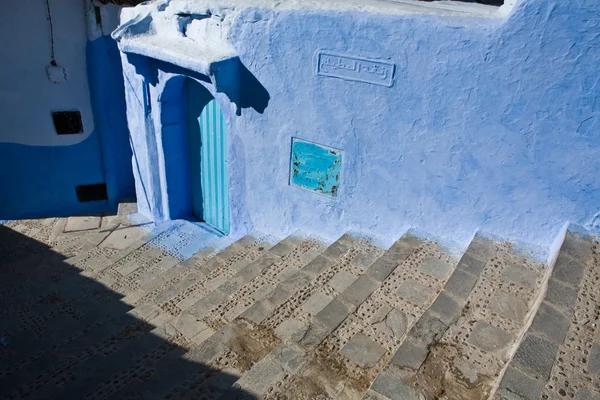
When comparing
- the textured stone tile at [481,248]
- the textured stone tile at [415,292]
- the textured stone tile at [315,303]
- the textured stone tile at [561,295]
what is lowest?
the textured stone tile at [315,303]

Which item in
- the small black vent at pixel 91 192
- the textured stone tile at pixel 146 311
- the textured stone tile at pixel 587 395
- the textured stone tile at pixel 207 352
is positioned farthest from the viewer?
the small black vent at pixel 91 192

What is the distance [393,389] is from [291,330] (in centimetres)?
97

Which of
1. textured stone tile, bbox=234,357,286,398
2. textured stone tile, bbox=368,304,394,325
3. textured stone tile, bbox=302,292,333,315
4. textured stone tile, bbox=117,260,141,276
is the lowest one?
textured stone tile, bbox=117,260,141,276

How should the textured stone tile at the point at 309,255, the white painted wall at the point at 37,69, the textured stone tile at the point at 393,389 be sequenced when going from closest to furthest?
1. the textured stone tile at the point at 393,389
2. the textured stone tile at the point at 309,255
3. the white painted wall at the point at 37,69

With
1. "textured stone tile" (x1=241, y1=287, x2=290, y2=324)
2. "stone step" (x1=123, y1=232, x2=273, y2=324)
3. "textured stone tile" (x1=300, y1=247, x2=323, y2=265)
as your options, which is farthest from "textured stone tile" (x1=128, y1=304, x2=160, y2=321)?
"textured stone tile" (x1=300, y1=247, x2=323, y2=265)

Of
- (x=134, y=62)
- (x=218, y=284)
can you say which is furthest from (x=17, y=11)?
(x=218, y=284)

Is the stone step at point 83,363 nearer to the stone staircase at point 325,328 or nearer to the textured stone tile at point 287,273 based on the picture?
the stone staircase at point 325,328

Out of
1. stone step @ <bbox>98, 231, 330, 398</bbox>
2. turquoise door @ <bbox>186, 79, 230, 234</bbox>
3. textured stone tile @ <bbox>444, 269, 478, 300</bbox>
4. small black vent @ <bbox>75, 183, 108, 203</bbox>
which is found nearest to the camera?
stone step @ <bbox>98, 231, 330, 398</bbox>

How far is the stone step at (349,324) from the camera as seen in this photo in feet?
8.84

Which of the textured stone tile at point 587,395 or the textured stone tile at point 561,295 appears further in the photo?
the textured stone tile at point 561,295

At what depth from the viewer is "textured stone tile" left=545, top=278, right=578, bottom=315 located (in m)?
2.85

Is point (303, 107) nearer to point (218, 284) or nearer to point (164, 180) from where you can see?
point (218, 284)

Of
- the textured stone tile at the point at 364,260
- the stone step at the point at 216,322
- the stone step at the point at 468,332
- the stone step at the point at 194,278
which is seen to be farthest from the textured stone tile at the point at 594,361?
the stone step at the point at 194,278

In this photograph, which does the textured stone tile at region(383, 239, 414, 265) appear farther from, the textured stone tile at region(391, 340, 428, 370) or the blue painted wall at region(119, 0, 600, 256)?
the textured stone tile at region(391, 340, 428, 370)
